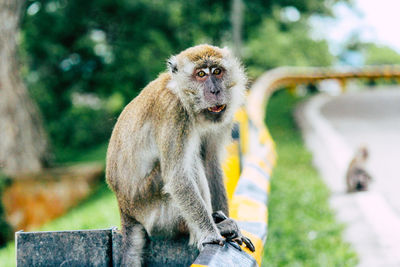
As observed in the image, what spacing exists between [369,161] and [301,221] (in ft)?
11.2

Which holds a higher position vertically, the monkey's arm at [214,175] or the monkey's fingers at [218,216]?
the monkey's arm at [214,175]

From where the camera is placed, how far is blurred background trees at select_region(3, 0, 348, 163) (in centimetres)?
1261

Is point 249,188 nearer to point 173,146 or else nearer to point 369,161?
point 173,146

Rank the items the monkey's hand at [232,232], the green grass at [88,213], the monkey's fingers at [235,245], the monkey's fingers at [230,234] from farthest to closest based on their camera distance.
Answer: the green grass at [88,213] → the monkey's fingers at [230,234] → the monkey's hand at [232,232] → the monkey's fingers at [235,245]

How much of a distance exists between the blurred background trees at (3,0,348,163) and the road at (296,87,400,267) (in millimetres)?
3383

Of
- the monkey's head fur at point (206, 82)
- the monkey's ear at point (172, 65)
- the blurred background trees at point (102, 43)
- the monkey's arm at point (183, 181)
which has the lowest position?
the monkey's arm at point (183, 181)

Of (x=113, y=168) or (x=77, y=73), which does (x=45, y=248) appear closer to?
(x=113, y=168)

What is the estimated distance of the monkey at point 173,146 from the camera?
8.63ft

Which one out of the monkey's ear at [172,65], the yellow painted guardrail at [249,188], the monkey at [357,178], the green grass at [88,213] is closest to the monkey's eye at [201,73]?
the monkey's ear at [172,65]

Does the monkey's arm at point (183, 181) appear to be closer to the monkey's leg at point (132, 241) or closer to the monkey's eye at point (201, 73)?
the monkey's leg at point (132, 241)

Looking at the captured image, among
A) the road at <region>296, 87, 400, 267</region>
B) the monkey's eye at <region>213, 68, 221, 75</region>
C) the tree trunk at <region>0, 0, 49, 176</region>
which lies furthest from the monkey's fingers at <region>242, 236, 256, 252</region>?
the tree trunk at <region>0, 0, 49, 176</region>

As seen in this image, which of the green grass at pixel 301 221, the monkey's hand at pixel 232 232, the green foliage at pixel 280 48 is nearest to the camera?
the monkey's hand at pixel 232 232

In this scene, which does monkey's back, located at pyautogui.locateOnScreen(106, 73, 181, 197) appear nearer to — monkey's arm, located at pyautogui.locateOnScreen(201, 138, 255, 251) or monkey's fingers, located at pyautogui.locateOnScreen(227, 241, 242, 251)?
monkey's arm, located at pyautogui.locateOnScreen(201, 138, 255, 251)

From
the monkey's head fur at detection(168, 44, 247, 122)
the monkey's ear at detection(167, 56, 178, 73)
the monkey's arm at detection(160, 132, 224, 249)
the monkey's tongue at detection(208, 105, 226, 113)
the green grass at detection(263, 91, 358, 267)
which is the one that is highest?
the monkey's ear at detection(167, 56, 178, 73)
